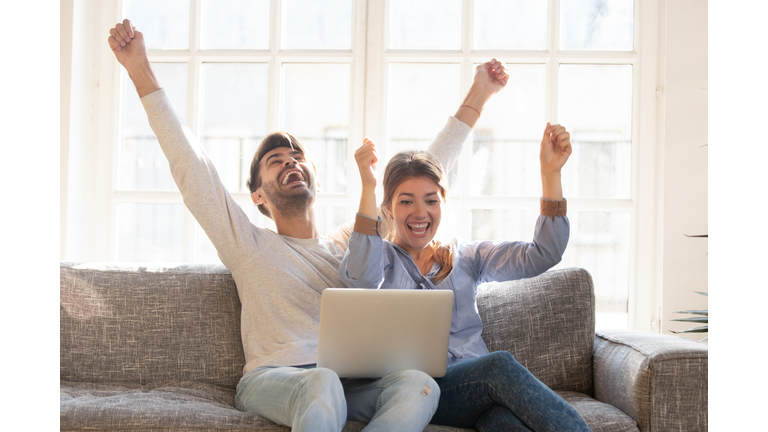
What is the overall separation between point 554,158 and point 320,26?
56.9 inches

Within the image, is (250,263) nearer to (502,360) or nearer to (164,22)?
(502,360)

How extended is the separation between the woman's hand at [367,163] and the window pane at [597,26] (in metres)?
1.36

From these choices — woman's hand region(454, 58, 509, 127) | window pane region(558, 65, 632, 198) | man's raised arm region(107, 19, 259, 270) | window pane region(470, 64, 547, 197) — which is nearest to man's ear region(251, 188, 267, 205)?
man's raised arm region(107, 19, 259, 270)

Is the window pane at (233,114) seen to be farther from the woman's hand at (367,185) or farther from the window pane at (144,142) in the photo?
the woman's hand at (367,185)

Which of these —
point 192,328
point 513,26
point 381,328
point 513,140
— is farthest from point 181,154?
point 513,26

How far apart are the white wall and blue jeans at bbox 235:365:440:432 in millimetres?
1549

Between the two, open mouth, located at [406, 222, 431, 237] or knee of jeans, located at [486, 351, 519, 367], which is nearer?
knee of jeans, located at [486, 351, 519, 367]

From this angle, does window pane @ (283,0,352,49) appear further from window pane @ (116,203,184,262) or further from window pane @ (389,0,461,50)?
window pane @ (116,203,184,262)

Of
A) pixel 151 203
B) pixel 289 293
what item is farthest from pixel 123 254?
pixel 289 293

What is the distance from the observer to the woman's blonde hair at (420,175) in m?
1.73

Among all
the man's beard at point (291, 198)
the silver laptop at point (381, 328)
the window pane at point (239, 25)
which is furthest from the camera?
the window pane at point (239, 25)

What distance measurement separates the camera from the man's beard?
1840mm

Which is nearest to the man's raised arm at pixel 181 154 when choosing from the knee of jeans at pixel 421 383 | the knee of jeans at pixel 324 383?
the knee of jeans at pixel 324 383

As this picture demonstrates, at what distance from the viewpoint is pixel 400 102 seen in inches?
101
